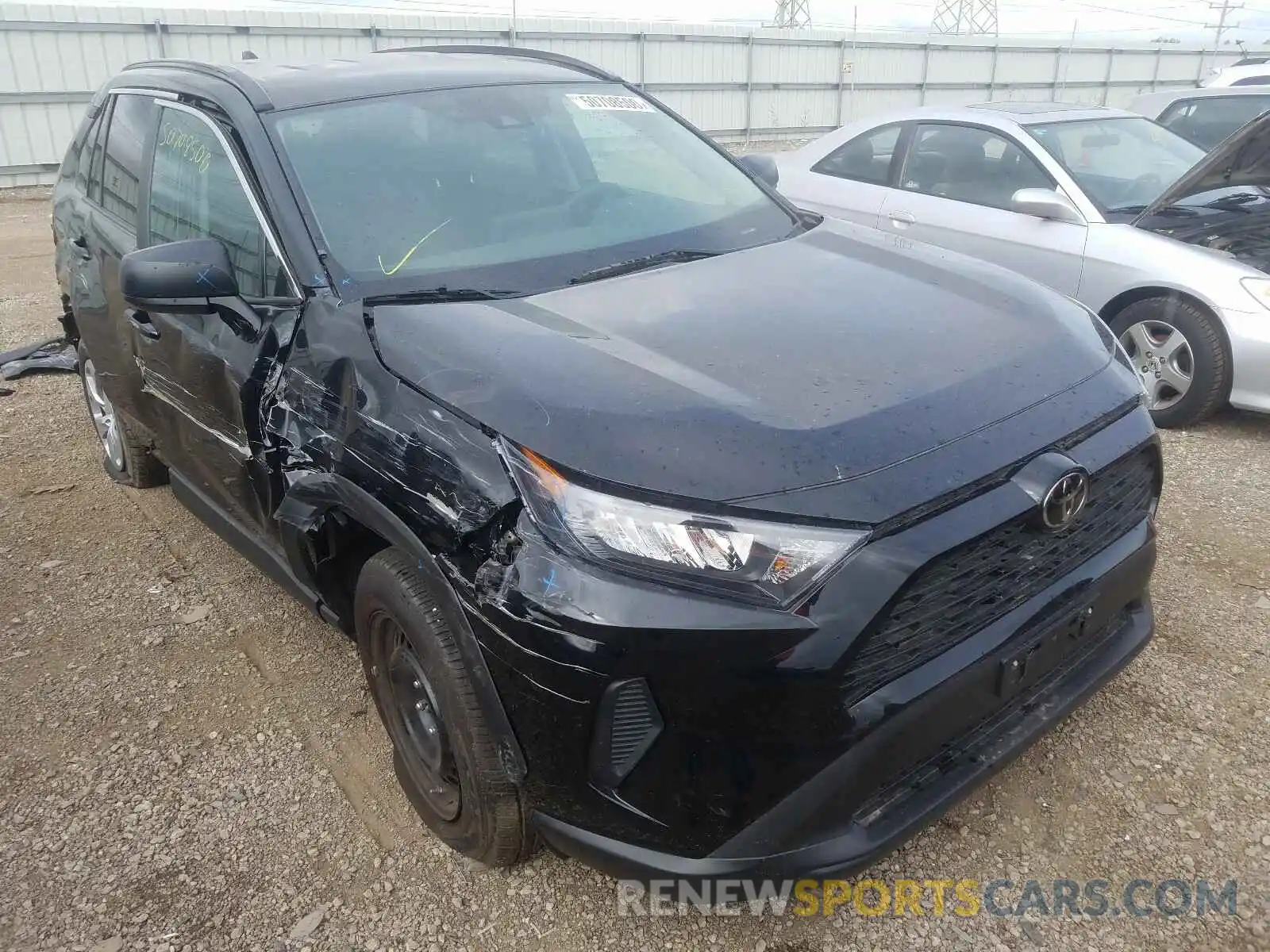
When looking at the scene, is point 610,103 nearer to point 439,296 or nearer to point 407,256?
point 407,256

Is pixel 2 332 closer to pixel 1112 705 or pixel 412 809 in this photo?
pixel 412 809

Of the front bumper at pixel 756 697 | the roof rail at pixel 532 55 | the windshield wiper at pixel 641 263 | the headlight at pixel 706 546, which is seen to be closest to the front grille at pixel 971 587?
the front bumper at pixel 756 697

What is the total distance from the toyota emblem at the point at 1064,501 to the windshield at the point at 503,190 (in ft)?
4.31

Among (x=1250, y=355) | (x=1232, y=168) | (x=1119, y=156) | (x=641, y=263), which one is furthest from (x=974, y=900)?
(x=1119, y=156)

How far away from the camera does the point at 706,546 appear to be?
5.89ft

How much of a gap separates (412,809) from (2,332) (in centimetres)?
646

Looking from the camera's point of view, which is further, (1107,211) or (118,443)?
(1107,211)

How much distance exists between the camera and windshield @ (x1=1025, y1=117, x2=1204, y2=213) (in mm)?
5406

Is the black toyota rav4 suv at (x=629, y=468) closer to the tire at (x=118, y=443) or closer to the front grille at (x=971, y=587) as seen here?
the front grille at (x=971, y=587)

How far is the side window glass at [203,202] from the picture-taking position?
271 centimetres

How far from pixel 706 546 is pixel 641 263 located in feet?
4.00

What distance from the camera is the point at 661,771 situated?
5.92 ft

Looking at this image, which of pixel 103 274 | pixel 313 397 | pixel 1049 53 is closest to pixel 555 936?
pixel 313 397

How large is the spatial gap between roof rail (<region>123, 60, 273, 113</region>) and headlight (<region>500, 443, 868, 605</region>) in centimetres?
184
